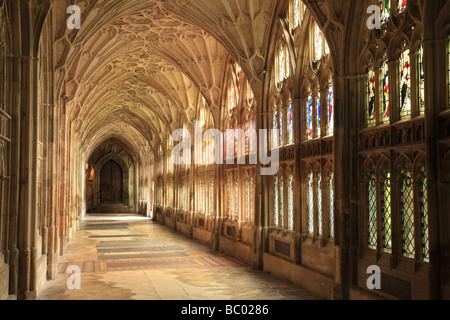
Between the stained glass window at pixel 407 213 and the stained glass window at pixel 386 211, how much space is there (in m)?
0.40

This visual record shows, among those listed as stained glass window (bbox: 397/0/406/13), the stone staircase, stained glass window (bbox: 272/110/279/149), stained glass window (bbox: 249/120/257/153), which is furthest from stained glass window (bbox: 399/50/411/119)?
the stone staircase

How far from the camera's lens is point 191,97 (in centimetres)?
2053

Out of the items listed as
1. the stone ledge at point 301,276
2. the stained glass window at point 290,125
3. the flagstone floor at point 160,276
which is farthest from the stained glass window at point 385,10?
the flagstone floor at point 160,276

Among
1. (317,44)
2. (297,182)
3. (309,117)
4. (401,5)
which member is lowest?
(297,182)

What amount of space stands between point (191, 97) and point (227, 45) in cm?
790

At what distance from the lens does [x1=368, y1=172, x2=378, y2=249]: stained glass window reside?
751 centimetres

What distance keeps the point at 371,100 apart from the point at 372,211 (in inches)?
73.7

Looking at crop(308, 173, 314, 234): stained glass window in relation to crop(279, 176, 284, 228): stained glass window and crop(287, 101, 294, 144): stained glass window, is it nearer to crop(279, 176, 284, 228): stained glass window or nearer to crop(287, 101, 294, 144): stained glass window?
crop(287, 101, 294, 144): stained glass window

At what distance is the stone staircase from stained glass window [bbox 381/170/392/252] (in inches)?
1606

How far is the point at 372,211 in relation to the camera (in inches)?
299

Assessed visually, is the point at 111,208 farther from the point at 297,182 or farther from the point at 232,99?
the point at 297,182

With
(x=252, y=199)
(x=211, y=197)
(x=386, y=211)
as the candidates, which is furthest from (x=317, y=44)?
(x=211, y=197)
